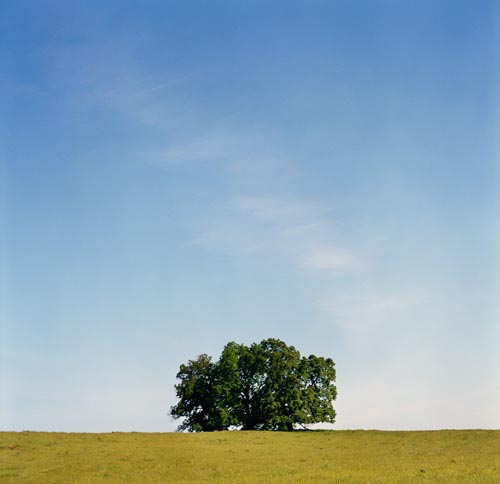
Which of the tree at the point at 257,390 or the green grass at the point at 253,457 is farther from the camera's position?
the tree at the point at 257,390

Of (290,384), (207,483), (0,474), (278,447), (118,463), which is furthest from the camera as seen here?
(290,384)

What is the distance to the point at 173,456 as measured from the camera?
4647 centimetres

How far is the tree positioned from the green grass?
18.5 feet

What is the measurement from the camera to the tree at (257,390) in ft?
233

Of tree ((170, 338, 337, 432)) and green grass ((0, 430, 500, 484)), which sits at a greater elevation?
tree ((170, 338, 337, 432))

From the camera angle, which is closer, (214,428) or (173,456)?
(173,456)

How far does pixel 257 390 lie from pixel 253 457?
28.2 meters

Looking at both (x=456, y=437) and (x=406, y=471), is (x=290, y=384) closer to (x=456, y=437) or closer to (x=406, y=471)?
(x=456, y=437)

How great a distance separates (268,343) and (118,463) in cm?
3604

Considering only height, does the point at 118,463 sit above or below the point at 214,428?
below

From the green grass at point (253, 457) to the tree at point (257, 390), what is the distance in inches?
222

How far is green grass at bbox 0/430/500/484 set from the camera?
34.5 m

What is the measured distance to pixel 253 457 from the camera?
149ft

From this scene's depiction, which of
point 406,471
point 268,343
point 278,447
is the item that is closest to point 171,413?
point 268,343
